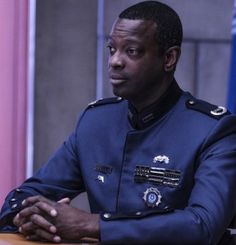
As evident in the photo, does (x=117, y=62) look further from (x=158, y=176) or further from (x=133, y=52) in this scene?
(x=158, y=176)

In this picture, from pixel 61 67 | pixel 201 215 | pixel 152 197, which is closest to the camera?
pixel 201 215

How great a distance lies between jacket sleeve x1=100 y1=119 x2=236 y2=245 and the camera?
2156mm

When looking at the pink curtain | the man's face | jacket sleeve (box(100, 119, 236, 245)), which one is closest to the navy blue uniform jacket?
jacket sleeve (box(100, 119, 236, 245))

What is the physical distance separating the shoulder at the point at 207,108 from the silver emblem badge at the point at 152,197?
296 millimetres

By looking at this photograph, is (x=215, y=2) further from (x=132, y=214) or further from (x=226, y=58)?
(x=132, y=214)

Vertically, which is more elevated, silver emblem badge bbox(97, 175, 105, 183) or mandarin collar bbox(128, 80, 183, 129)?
mandarin collar bbox(128, 80, 183, 129)

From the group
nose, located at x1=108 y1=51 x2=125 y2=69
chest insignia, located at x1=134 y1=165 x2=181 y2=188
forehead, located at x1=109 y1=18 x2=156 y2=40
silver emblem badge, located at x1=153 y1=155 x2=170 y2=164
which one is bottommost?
chest insignia, located at x1=134 y1=165 x2=181 y2=188

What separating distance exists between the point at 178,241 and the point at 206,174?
0.25m

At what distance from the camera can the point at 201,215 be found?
7.23ft

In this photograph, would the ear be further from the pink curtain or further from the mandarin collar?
the pink curtain

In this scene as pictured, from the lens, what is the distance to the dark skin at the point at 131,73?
89.2 inches

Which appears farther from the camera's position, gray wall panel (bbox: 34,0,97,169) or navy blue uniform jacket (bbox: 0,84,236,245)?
gray wall panel (bbox: 34,0,97,169)

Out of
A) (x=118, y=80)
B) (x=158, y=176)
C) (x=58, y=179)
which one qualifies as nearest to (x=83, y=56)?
(x=58, y=179)

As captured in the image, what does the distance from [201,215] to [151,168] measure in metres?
0.32
